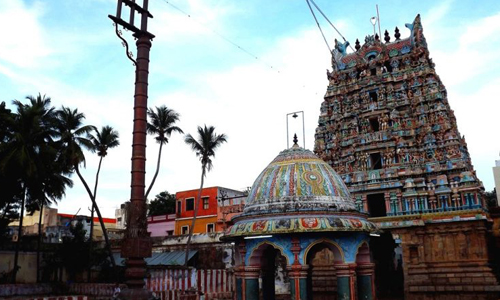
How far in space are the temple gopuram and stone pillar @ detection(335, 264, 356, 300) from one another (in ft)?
39.5

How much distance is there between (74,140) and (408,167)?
22.1 metres

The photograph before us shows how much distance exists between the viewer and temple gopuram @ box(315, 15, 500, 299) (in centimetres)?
2384

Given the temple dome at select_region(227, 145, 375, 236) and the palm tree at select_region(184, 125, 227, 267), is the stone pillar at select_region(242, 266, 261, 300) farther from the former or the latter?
the palm tree at select_region(184, 125, 227, 267)

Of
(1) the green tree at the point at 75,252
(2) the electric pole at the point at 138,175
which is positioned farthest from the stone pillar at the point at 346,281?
(1) the green tree at the point at 75,252

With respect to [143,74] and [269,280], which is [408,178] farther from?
[143,74]

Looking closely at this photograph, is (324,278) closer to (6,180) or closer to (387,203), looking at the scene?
(387,203)

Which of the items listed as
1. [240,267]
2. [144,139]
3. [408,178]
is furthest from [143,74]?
[408,178]

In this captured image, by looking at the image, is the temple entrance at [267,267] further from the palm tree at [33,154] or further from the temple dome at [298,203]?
the palm tree at [33,154]

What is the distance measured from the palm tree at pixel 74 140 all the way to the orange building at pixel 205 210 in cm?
920

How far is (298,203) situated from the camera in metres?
13.0

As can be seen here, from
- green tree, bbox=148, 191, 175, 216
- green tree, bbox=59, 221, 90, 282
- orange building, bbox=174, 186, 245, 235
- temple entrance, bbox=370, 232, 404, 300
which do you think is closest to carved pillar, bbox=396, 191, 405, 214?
temple entrance, bbox=370, 232, 404, 300

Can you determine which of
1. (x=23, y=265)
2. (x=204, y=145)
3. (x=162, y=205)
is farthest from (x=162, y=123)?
(x=162, y=205)

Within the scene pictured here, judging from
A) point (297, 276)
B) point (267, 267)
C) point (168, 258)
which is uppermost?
point (168, 258)

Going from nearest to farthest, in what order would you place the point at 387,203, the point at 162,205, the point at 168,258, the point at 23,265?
the point at 387,203 < the point at 168,258 < the point at 23,265 < the point at 162,205
